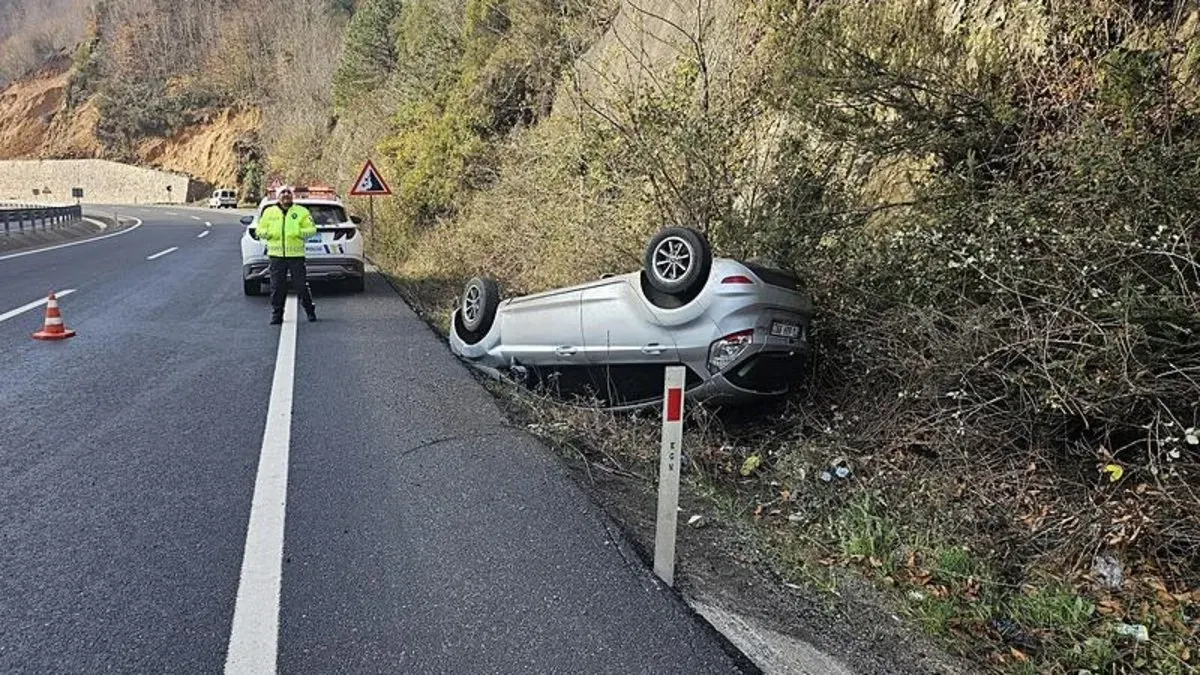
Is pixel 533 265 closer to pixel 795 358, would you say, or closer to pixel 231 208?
pixel 795 358

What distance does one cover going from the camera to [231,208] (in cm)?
6056

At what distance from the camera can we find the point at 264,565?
10.9ft

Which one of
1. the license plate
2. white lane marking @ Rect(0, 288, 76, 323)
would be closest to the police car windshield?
white lane marking @ Rect(0, 288, 76, 323)

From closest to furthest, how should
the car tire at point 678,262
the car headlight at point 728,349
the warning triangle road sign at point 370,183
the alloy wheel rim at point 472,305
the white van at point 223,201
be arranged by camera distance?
the car headlight at point 728,349
the car tire at point 678,262
the alloy wheel rim at point 472,305
the warning triangle road sign at point 370,183
the white van at point 223,201

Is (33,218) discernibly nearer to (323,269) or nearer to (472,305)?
(323,269)

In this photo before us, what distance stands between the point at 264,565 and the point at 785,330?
3.45m

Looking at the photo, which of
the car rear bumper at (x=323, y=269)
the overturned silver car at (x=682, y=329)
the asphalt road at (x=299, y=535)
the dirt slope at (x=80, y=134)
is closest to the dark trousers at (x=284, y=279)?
the car rear bumper at (x=323, y=269)

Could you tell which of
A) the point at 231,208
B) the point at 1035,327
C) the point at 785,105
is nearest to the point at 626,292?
the point at 785,105

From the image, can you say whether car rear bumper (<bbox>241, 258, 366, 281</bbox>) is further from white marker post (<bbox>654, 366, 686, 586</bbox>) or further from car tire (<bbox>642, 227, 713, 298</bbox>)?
white marker post (<bbox>654, 366, 686, 586</bbox>)

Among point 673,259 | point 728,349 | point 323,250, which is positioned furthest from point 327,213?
point 728,349

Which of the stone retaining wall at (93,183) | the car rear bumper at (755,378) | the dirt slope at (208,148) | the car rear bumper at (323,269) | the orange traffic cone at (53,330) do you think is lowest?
the orange traffic cone at (53,330)

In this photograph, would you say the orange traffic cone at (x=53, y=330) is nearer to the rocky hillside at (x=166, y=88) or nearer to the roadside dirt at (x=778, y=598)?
the roadside dirt at (x=778, y=598)

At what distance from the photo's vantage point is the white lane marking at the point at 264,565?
2.70m

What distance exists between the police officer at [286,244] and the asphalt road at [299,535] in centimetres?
264
